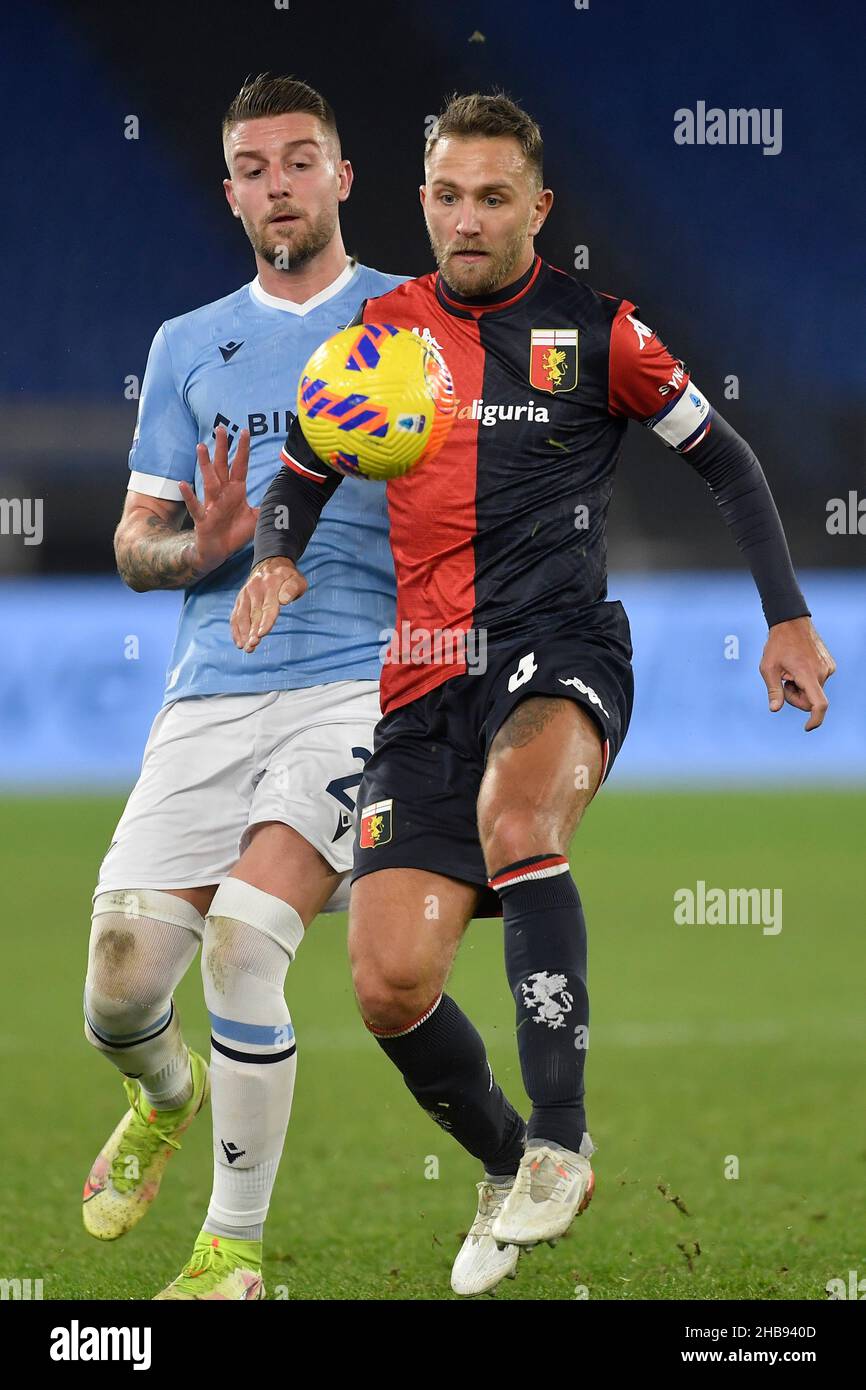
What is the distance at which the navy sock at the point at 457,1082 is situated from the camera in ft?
11.4

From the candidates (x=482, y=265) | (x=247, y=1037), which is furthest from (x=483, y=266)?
(x=247, y=1037)

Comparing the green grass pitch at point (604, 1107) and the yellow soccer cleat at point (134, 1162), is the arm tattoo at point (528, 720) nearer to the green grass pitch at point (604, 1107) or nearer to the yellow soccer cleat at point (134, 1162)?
the green grass pitch at point (604, 1107)

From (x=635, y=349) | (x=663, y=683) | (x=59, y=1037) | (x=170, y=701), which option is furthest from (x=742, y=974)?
(x=635, y=349)

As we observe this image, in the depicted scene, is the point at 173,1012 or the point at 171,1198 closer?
the point at 173,1012

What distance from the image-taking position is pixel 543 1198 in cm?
267

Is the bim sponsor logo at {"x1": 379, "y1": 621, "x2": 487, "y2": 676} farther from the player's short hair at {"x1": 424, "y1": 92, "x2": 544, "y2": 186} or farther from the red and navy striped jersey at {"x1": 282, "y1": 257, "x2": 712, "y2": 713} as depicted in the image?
the player's short hair at {"x1": 424, "y1": 92, "x2": 544, "y2": 186}

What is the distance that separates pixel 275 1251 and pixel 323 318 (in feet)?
7.48

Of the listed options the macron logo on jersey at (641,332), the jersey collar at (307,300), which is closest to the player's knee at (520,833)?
the macron logo on jersey at (641,332)

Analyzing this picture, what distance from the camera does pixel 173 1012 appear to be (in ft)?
13.6

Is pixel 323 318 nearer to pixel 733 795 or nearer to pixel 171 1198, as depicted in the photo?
pixel 171 1198

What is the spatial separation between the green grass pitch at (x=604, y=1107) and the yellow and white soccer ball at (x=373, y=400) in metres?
1.75

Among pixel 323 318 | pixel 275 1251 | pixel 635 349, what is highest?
pixel 323 318

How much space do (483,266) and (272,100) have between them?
3.04 feet
